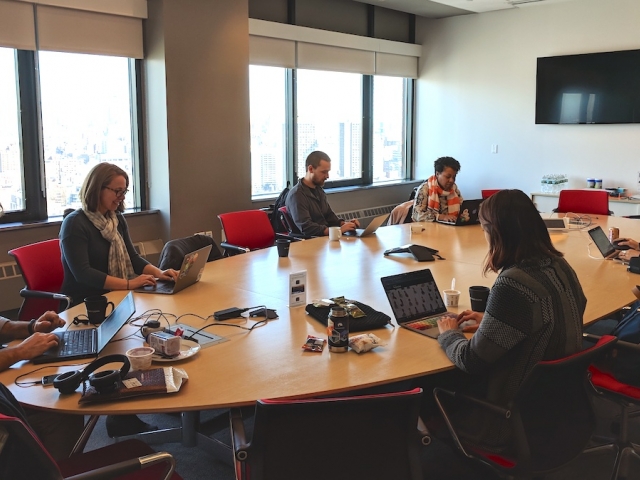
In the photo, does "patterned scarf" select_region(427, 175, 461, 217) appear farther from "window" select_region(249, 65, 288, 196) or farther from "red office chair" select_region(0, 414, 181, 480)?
"red office chair" select_region(0, 414, 181, 480)

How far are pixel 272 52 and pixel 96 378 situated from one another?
5.31 meters

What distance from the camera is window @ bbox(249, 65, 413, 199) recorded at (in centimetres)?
689

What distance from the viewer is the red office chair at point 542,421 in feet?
6.71

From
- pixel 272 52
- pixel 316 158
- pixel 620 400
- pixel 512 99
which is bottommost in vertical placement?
pixel 620 400

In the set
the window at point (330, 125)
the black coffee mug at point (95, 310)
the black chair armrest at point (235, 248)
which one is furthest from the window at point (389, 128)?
the black coffee mug at point (95, 310)

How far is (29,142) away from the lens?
16.3ft

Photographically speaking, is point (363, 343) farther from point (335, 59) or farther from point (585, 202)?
point (335, 59)

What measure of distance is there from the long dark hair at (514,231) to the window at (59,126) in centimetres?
401

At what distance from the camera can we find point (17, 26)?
15.3 ft

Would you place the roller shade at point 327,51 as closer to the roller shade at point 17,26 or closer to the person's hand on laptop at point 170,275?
the roller shade at point 17,26

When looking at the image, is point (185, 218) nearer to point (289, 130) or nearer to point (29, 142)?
point (29, 142)

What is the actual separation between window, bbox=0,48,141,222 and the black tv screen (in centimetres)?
479

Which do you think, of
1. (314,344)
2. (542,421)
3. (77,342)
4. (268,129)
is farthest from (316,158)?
(542,421)

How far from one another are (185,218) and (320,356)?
3669 mm
